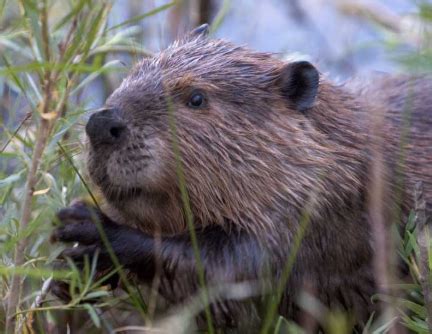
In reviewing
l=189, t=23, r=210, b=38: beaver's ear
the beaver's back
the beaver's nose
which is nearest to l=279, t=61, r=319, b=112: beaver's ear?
the beaver's back

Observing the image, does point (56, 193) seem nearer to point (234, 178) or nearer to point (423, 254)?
point (234, 178)

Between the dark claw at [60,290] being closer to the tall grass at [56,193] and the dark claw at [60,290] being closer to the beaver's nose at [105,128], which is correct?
the tall grass at [56,193]

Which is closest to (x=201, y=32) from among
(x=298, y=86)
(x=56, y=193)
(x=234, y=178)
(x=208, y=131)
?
(x=298, y=86)

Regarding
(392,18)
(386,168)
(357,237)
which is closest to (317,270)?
(357,237)

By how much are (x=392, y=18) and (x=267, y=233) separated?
10.7 feet

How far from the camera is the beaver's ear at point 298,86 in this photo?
3158 millimetres

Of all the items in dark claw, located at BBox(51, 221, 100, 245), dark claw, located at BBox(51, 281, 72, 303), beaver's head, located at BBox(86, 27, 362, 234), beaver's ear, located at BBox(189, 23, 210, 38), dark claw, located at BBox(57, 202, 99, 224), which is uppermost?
beaver's ear, located at BBox(189, 23, 210, 38)

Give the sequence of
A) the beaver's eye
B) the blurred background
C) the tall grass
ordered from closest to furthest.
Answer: the tall grass, the beaver's eye, the blurred background

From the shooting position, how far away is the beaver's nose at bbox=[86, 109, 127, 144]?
276 centimetres

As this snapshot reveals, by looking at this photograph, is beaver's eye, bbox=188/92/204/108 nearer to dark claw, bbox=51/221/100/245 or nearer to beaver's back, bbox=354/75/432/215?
dark claw, bbox=51/221/100/245

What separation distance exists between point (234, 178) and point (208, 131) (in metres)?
0.16

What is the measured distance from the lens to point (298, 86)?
10.4ft

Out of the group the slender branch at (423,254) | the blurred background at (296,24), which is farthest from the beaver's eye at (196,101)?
the blurred background at (296,24)

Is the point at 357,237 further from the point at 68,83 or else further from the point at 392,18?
the point at 392,18
